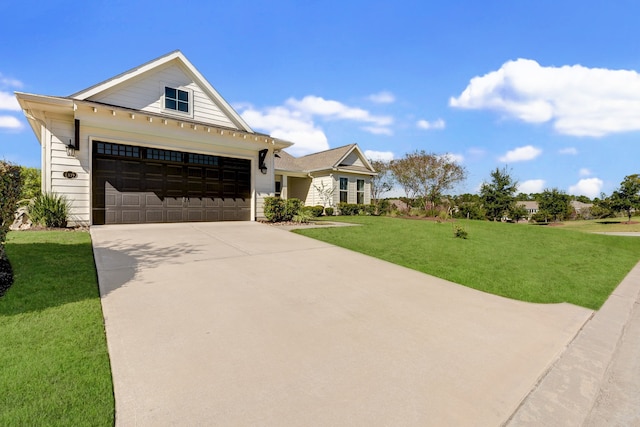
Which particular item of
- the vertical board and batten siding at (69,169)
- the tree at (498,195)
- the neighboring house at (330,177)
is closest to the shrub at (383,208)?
the neighboring house at (330,177)

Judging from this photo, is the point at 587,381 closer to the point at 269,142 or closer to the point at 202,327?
the point at 202,327

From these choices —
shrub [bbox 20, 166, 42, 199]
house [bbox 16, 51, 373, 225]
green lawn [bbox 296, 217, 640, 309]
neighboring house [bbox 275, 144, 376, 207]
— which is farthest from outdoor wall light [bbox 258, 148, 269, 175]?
shrub [bbox 20, 166, 42, 199]

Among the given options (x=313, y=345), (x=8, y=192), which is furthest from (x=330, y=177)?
(x=313, y=345)

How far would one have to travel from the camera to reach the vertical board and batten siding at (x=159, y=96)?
9.86 meters

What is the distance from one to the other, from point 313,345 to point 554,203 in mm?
41051

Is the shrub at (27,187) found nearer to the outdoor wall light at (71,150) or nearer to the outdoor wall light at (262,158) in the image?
the outdoor wall light at (71,150)

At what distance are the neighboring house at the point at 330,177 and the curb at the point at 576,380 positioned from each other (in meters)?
16.3

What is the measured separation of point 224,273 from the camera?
15.0ft

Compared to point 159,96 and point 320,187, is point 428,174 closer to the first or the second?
point 320,187

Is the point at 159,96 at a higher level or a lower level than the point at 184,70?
lower

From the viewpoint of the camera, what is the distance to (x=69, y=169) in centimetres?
843

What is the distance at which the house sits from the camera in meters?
8.39

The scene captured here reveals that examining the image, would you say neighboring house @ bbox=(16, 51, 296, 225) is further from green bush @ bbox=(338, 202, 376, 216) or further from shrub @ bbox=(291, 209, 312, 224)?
green bush @ bbox=(338, 202, 376, 216)

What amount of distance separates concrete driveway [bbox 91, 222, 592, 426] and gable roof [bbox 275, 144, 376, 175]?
15119mm
